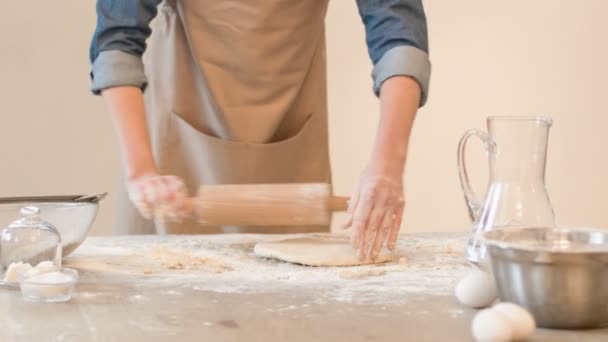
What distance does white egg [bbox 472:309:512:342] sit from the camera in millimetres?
663

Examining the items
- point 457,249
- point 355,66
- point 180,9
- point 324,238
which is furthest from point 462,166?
point 355,66

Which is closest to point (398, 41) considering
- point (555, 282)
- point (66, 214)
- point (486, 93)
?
point (66, 214)

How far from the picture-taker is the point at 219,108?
1.54 m

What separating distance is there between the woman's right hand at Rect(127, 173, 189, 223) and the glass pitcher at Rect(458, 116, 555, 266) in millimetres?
417

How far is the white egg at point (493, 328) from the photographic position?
663 mm

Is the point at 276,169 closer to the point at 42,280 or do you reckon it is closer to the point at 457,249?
the point at 457,249

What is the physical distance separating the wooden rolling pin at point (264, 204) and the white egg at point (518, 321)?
555 millimetres

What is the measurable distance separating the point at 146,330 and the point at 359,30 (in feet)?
6.37

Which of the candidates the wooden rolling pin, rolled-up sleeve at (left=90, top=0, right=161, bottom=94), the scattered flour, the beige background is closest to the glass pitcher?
the scattered flour

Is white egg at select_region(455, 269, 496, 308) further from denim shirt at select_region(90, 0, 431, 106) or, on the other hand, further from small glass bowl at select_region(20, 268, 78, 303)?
denim shirt at select_region(90, 0, 431, 106)

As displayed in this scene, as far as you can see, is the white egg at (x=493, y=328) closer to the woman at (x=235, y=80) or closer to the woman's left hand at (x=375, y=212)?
the woman's left hand at (x=375, y=212)

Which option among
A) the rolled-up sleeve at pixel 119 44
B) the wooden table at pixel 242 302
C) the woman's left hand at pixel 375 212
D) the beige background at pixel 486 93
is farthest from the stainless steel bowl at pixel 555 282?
the beige background at pixel 486 93

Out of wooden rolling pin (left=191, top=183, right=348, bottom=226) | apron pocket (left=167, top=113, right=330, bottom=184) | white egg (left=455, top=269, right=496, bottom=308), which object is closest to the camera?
white egg (left=455, top=269, right=496, bottom=308)

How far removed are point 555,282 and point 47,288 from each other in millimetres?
516
